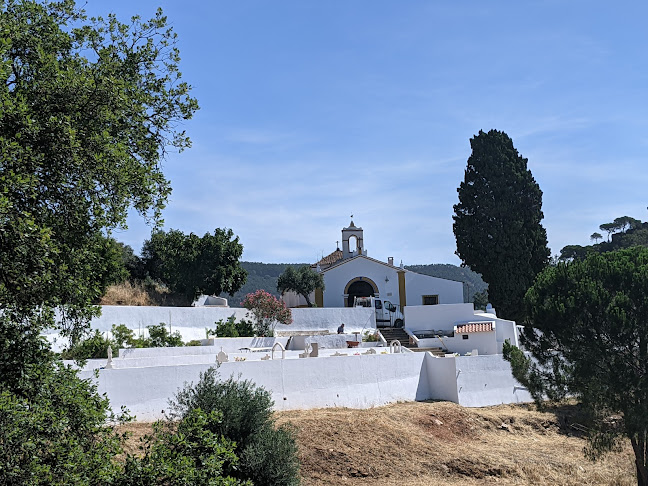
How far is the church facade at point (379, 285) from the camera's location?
1802 inches

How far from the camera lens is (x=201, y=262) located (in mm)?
37531

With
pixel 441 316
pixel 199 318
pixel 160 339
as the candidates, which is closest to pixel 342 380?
pixel 160 339

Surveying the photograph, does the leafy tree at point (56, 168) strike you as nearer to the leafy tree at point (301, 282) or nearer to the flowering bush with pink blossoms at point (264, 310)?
the flowering bush with pink blossoms at point (264, 310)

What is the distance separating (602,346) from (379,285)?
92.8ft

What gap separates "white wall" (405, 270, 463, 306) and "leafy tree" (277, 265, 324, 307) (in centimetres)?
580

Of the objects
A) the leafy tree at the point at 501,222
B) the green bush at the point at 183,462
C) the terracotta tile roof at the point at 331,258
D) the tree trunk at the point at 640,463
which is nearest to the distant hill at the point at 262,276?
the terracotta tile roof at the point at 331,258

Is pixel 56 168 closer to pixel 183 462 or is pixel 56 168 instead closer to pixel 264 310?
pixel 183 462

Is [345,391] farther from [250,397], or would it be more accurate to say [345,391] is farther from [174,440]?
[174,440]

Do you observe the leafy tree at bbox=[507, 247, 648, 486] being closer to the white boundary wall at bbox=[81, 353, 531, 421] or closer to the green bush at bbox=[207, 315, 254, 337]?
the white boundary wall at bbox=[81, 353, 531, 421]

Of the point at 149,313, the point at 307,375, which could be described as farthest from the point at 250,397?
Result: the point at 149,313

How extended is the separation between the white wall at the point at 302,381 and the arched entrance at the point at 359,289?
777 inches

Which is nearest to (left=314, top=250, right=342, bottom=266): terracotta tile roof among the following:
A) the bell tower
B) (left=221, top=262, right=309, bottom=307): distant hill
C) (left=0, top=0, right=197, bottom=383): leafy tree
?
the bell tower

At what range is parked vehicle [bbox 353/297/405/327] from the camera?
137 ft

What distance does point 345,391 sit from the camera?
2242 centimetres
